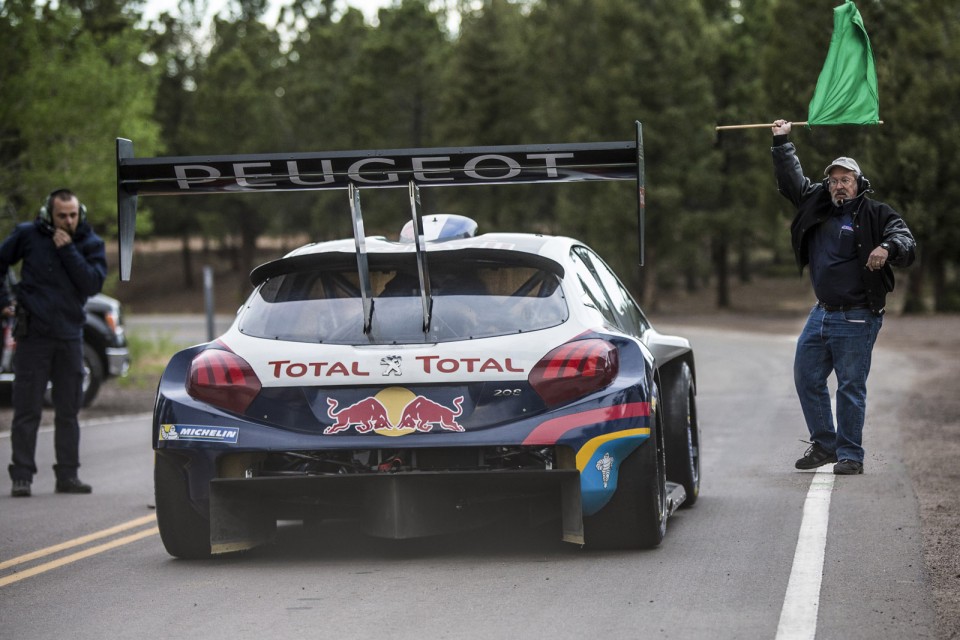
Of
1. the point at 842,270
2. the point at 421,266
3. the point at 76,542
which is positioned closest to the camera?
the point at 421,266

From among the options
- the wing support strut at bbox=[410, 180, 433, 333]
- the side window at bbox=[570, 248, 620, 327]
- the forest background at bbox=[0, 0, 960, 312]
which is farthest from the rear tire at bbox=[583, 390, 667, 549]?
the forest background at bbox=[0, 0, 960, 312]

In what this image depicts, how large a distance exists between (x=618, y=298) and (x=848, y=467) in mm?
1467

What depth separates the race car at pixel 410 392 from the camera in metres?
6.47

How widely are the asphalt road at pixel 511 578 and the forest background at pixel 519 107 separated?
6.66m

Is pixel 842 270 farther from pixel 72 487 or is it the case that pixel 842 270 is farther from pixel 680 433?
pixel 72 487

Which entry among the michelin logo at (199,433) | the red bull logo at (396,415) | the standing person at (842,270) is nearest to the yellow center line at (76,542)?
the michelin logo at (199,433)

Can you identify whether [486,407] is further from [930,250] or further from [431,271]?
[930,250]

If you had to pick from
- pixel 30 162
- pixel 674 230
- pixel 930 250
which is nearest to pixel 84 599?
pixel 30 162

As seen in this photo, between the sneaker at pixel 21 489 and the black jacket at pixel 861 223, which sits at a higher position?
the black jacket at pixel 861 223

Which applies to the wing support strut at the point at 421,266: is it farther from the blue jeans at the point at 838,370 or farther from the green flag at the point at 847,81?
the green flag at the point at 847,81

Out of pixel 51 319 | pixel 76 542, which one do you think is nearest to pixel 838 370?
pixel 76 542

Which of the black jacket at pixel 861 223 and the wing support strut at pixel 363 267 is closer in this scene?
the wing support strut at pixel 363 267

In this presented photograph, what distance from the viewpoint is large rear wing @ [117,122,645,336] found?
6785mm

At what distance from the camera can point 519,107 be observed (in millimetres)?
57906
